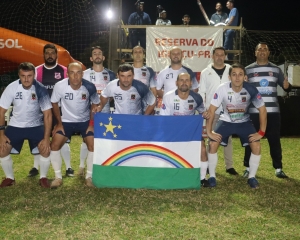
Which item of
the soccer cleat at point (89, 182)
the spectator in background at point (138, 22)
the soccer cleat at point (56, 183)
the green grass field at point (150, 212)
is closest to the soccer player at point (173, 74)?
the green grass field at point (150, 212)

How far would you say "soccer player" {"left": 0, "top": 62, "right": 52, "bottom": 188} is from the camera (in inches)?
173

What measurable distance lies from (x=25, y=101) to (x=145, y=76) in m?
1.87

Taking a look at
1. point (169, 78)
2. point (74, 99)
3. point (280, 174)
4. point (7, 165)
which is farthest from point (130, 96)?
point (280, 174)

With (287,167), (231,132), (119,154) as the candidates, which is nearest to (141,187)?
(119,154)

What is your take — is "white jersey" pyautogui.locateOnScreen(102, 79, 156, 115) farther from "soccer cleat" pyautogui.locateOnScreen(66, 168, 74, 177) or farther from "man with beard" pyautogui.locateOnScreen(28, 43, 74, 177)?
"soccer cleat" pyautogui.locateOnScreen(66, 168, 74, 177)

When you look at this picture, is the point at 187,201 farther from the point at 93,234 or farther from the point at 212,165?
the point at 93,234

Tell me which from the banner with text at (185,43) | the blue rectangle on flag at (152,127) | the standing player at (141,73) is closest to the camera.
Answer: the blue rectangle on flag at (152,127)

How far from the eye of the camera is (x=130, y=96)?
15.4 ft

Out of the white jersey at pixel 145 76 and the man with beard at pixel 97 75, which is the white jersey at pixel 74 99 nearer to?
the man with beard at pixel 97 75

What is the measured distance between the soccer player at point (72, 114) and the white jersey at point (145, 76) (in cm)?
105

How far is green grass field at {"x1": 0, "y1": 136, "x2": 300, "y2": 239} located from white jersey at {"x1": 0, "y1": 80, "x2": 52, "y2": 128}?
0.82 metres

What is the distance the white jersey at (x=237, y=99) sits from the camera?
179 inches

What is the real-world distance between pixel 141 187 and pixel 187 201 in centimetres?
67

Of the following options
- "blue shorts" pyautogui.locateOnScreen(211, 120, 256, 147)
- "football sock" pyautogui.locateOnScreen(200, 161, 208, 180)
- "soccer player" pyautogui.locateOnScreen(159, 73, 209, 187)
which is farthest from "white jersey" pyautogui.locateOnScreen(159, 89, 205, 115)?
"football sock" pyautogui.locateOnScreen(200, 161, 208, 180)
